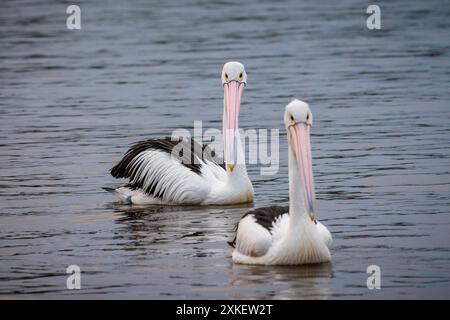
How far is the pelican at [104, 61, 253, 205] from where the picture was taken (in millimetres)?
10773

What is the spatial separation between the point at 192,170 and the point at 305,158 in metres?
3.05

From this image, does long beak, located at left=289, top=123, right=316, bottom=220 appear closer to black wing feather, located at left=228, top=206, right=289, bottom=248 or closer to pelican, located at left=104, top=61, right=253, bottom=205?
black wing feather, located at left=228, top=206, right=289, bottom=248

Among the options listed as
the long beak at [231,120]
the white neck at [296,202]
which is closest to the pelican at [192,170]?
the long beak at [231,120]

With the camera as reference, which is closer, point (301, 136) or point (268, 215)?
point (301, 136)

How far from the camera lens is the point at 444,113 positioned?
49.2 ft

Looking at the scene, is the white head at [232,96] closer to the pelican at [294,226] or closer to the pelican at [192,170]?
the pelican at [192,170]

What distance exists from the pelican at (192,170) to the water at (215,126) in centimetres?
19

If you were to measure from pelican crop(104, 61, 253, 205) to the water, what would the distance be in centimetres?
19

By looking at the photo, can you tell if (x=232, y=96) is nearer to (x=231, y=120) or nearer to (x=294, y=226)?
(x=231, y=120)

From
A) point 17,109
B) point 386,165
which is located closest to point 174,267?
point 386,165

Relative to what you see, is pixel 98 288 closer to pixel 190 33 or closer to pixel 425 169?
pixel 425 169

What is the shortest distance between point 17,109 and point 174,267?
884 cm

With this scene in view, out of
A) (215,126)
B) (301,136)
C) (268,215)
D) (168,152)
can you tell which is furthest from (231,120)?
(215,126)

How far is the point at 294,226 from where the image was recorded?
807 centimetres
